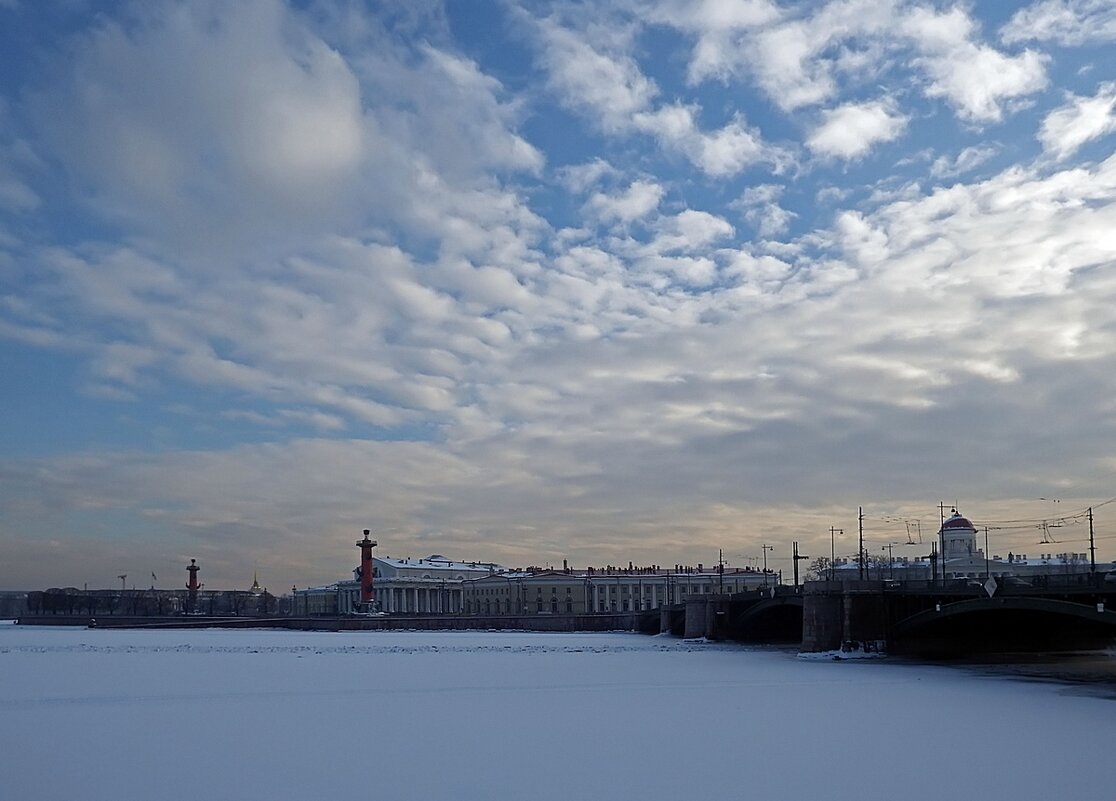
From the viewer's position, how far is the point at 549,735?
848 inches

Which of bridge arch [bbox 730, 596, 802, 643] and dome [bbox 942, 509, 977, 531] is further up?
dome [bbox 942, 509, 977, 531]

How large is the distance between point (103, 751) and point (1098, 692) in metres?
27.0

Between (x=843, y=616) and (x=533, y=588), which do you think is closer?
(x=843, y=616)

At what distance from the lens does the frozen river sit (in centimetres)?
1590

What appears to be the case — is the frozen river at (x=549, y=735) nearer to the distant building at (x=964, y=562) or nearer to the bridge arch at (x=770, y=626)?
the bridge arch at (x=770, y=626)

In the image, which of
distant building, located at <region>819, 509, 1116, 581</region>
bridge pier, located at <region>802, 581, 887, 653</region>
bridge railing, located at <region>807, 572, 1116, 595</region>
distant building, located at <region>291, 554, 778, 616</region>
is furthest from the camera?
distant building, located at <region>291, 554, 778, 616</region>

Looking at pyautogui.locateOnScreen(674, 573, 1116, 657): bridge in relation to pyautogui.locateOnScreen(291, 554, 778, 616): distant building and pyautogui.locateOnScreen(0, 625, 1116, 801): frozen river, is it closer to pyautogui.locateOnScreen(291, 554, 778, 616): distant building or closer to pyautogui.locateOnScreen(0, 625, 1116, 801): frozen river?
pyautogui.locateOnScreen(0, 625, 1116, 801): frozen river

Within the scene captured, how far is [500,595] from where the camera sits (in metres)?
143

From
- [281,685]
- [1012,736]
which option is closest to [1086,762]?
[1012,736]

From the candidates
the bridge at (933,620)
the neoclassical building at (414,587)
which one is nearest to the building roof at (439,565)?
the neoclassical building at (414,587)

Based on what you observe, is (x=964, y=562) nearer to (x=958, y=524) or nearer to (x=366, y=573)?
(x=958, y=524)

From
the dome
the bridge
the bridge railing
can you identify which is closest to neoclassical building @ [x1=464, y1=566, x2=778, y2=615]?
the dome

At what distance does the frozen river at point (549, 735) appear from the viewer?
52.2 ft

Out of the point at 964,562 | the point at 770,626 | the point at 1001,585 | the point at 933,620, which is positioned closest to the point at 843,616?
the point at 933,620
